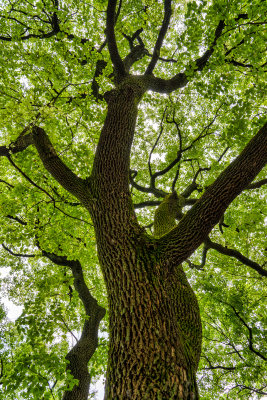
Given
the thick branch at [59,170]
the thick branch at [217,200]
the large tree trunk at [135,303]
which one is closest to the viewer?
the large tree trunk at [135,303]

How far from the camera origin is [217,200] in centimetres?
287

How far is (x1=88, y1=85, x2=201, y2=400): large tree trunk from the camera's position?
1890mm

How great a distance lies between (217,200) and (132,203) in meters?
1.34

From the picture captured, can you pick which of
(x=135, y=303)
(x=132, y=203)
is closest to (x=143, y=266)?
(x=135, y=303)

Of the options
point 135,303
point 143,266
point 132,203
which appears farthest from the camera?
point 132,203

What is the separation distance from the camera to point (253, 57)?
4.54m

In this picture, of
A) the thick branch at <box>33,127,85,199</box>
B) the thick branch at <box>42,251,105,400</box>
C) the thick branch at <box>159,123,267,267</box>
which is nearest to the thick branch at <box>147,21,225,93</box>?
the thick branch at <box>33,127,85,199</box>

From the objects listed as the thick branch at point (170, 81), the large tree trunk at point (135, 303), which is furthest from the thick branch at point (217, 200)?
the thick branch at point (170, 81)

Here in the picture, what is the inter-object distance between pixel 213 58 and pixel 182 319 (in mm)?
5405

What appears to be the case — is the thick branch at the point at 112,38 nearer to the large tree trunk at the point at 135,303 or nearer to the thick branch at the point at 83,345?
the large tree trunk at the point at 135,303

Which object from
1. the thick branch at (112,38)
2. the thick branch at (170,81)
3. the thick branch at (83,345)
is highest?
the thick branch at (170,81)

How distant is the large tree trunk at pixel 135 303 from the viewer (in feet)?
6.20

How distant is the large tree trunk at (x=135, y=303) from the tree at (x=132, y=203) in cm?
1

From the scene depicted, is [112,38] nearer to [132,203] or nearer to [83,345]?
[132,203]
